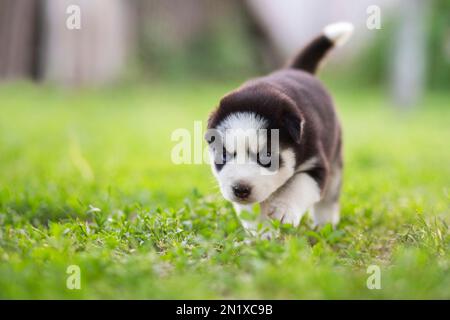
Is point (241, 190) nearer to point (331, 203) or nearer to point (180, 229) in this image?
point (180, 229)

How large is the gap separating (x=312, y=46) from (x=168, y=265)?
235 centimetres

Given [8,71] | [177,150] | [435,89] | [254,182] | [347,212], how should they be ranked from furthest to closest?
1. [435,89]
2. [8,71]
3. [177,150]
4. [347,212]
5. [254,182]

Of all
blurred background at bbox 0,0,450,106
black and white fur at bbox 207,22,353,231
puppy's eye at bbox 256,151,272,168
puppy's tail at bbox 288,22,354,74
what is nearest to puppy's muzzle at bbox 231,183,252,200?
black and white fur at bbox 207,22,353,231

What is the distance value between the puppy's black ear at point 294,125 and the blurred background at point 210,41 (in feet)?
28.6

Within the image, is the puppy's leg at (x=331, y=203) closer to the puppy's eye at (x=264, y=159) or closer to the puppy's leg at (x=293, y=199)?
the puppy's leg at (x=293, y=199)

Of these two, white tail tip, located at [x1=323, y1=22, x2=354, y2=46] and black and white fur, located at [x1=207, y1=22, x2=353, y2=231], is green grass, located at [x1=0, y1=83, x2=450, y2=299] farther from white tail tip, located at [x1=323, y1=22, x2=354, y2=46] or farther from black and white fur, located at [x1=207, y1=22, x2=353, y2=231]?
white tail tip, located at [x1=323, y1=22, x2=354, y2=46]

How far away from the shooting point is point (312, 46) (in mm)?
4973

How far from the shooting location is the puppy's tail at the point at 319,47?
4930 millimetres

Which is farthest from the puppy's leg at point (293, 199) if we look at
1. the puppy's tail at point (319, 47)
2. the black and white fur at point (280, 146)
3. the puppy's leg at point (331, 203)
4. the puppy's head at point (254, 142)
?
the puppy's tail at point (319, 47)

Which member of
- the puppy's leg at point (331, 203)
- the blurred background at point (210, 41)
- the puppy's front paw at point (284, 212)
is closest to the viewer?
the puppy's front paw at point (284, 212)

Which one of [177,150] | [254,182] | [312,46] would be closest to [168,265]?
[254,182]

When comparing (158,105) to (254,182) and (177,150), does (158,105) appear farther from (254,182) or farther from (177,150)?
(254,182)

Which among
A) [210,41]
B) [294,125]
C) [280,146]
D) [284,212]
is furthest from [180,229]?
[210,41]

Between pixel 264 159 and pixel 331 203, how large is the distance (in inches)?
46.8
